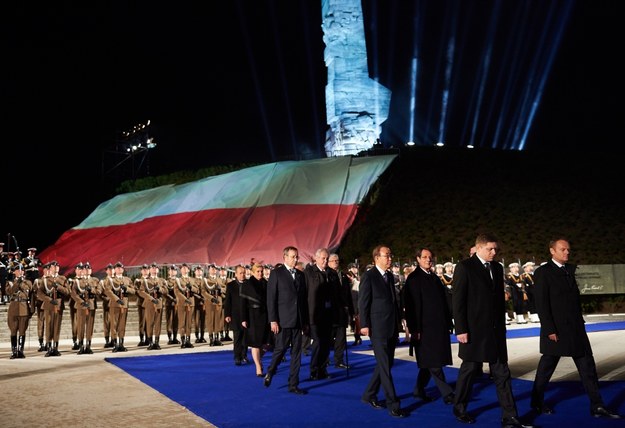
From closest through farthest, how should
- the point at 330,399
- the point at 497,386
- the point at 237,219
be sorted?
the point at 497,386, the point at 330,399, the point at 237,219

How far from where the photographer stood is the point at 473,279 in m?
6.15

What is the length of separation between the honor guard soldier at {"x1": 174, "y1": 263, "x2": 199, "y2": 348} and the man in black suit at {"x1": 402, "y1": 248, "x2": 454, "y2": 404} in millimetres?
9903

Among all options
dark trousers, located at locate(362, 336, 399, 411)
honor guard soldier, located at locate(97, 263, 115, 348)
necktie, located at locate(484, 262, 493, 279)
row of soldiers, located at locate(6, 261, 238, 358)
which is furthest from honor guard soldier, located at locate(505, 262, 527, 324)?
necktie, located at locate(484, 262, 493, 279)

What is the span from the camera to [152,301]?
16.1 meters

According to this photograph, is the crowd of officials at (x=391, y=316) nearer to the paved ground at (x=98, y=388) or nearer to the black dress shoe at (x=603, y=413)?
the black dress shoe at (x=603, y=413)

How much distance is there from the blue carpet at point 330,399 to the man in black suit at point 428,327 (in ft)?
0.88

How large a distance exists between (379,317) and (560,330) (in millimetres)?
1949

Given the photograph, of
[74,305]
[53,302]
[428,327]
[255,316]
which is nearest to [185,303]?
[74,305]

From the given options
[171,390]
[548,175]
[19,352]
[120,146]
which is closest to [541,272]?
[171,390]

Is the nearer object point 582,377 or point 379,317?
point 582,377

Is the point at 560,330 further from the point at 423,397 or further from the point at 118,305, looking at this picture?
the point at 118,305

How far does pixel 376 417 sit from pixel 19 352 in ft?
35.4

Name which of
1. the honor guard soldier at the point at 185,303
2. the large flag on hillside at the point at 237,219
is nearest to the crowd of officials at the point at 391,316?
the honor guard soldier at the point at 185,303

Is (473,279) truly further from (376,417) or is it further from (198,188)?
(198,188)
